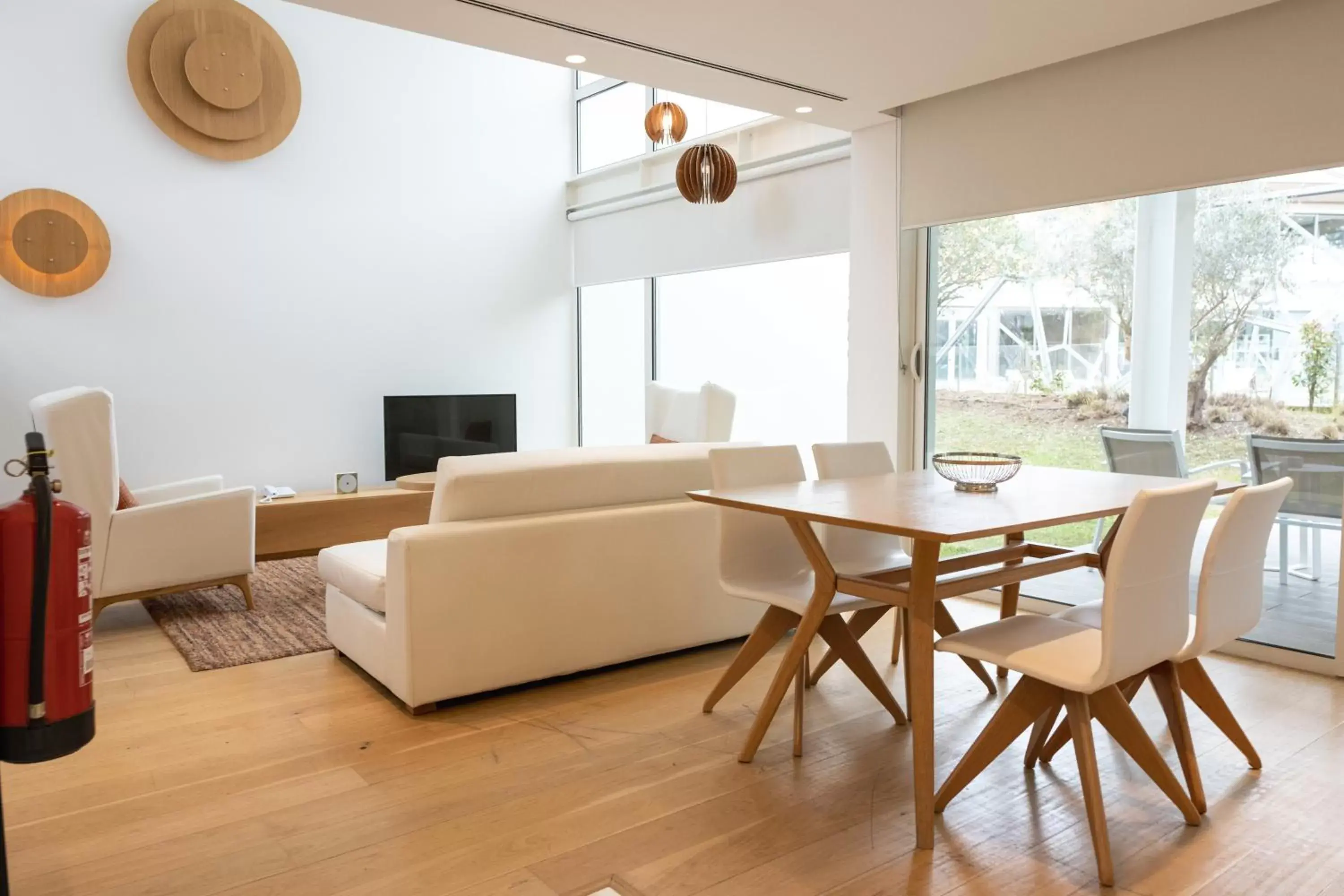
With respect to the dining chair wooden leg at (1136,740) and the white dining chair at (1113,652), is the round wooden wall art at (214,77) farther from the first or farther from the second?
the dining chair wooden leg at (1136,740)

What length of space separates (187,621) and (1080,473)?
3.90 meters

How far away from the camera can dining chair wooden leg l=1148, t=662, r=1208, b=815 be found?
97.3 inches

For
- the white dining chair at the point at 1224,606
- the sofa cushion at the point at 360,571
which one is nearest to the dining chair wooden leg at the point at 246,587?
the sofa cushion at the point at 360,571

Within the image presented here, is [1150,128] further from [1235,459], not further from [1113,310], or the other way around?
[1235,459]

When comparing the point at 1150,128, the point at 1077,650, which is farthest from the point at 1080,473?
the point at 1150,128

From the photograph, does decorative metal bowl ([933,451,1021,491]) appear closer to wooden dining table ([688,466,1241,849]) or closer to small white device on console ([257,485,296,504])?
wooden dining table ([688,466,1241,849])

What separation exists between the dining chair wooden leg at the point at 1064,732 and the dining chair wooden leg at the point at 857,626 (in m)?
0.64

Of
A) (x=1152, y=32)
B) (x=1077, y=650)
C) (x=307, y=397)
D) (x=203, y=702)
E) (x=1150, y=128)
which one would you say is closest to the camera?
(x=1077, y=650)

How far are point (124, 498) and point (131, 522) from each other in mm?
225

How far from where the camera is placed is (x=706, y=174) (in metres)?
5.68

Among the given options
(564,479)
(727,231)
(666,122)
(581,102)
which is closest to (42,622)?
(564,479)

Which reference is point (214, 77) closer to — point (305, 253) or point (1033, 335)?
point (305, 253)

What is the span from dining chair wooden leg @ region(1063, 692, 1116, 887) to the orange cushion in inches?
153

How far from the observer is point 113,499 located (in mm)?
4074
